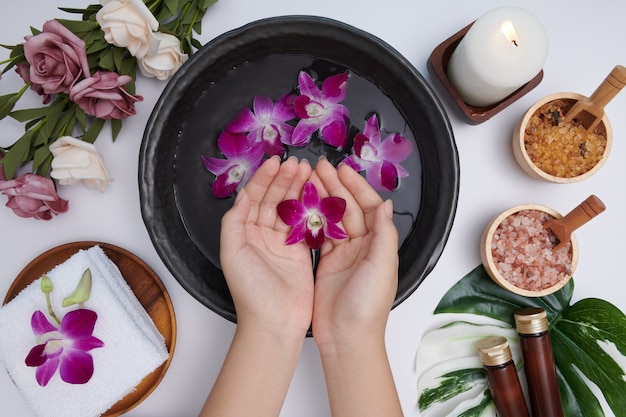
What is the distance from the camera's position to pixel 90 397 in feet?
2.32

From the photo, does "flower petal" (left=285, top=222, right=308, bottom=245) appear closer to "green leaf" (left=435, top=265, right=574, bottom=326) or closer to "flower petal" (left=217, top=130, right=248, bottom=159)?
"flower petal" (left=217, top=130, right=248, bottom=159)

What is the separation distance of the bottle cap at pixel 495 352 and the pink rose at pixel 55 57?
2.10 ft

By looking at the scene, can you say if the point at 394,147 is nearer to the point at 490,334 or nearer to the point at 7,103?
the point at 490,334

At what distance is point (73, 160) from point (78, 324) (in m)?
0.21

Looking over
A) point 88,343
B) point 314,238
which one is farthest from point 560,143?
point 88,343

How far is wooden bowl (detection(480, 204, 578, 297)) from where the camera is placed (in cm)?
71

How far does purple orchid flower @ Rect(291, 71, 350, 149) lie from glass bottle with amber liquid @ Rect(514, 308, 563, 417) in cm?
36

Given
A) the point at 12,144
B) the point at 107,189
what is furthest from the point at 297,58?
the point at 12,144

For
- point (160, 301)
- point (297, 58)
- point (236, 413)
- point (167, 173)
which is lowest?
point (236, 413)

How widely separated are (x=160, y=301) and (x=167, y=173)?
0.18 metres

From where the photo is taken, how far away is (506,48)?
638 millimetres

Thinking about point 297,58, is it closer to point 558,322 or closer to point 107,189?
point 107,189

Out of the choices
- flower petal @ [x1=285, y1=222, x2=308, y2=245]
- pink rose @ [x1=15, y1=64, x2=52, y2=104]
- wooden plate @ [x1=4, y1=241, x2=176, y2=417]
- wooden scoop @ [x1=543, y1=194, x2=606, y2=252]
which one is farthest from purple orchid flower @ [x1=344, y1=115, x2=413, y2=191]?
pink rose @ [x1=15, y1=64, x2=52, y2=104]

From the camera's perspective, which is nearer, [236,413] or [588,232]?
[236,413]
